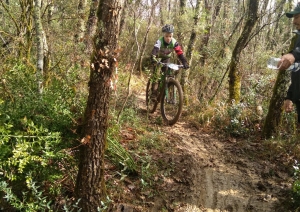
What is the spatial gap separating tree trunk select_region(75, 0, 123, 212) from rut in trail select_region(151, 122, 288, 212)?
904mm

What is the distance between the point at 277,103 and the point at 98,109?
374 cm

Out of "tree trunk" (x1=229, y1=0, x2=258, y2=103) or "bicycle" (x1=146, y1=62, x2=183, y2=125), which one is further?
"tree trunk" (x1=229, y1=0, x2=258, y2=103)

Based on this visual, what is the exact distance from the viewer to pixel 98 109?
2676mm

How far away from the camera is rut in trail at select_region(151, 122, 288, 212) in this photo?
3.54 metres

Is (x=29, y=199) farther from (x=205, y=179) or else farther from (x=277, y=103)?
(x=277, y=103)

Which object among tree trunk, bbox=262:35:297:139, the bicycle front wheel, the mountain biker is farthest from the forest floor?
the mountain biker

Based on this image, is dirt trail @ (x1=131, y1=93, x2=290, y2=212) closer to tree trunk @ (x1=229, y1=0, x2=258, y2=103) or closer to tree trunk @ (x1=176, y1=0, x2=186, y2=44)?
tree trunk @ (x1=229, y1=0, x2=258, y2=103)

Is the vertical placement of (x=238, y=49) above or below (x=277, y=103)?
above

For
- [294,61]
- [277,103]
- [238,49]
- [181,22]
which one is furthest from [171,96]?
[181,22]

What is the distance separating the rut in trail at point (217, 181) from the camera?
3539 mm

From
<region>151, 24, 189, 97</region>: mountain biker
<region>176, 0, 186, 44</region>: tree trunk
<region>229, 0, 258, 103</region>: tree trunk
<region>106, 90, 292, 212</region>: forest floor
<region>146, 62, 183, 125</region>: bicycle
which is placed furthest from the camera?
<region>176, 0, 186, 44</region>: tree trunk

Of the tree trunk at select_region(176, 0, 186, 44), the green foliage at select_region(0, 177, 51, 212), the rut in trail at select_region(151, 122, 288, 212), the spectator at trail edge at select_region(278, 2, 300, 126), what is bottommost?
the rut in trail at select_region(151, 122, 288, 212)

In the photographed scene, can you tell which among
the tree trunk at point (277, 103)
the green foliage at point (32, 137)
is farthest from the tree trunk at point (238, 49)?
the green foliage at point (32, 137)

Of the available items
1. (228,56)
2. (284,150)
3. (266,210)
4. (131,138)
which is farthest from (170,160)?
(228,56)
